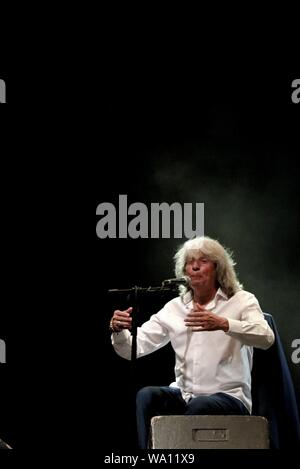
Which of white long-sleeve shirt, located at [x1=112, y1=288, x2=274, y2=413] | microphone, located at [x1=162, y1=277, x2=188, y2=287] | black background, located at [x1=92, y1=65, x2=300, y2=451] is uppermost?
black background, located at [x1=92, y1=65, x2=300, y2=451]

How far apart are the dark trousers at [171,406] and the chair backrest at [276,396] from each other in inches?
4.9

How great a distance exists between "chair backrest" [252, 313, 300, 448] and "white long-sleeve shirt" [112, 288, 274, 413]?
0.23 feet

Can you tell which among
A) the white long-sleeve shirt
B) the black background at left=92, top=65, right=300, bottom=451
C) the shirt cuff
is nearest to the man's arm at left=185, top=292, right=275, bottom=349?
the white long-sleeve shirt

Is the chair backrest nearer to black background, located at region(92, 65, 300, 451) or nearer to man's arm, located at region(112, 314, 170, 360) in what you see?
man's arm, located at region(112, 314, 170, 360)

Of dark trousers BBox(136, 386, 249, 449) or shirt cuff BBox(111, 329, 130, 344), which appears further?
shirt cuff BBox(111, 329, 130, 344)

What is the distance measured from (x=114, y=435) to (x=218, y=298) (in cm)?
112

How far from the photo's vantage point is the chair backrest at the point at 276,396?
3367 mm

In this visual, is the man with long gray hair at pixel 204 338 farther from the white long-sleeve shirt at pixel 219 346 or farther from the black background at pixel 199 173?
the black background at pixel 199 173

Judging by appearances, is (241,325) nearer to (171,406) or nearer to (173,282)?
(173,282)

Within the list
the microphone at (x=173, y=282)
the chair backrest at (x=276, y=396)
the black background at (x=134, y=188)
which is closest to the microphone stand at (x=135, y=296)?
the microphone at (x=173, y=282)

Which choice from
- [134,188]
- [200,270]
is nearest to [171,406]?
[200,270]

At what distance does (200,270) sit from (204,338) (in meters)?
0.34

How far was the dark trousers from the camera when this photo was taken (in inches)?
128
